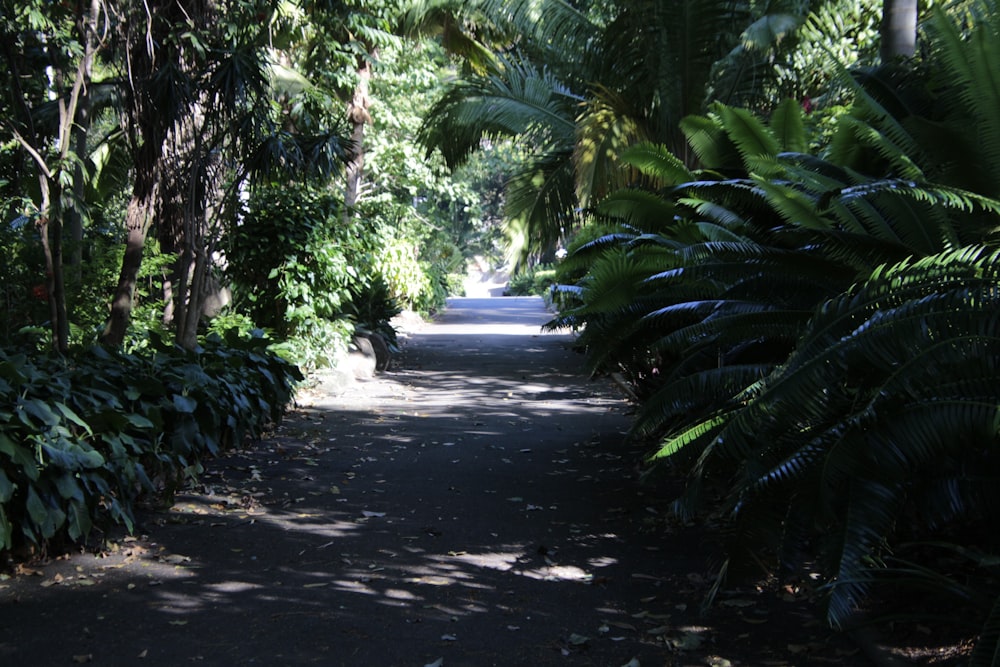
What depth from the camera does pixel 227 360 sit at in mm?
8078

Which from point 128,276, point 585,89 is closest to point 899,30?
point 128,276

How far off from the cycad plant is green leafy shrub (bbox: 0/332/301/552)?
2943 millimetres

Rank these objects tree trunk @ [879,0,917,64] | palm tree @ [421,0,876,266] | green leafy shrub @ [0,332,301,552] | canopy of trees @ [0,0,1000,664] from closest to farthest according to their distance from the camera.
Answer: canopy of trees @ [0,0,1000,664], green leafy shrub @ [0,332,301,552], tree trunk @ [879,0,917,64], palm tree @ [421,0,876,266]

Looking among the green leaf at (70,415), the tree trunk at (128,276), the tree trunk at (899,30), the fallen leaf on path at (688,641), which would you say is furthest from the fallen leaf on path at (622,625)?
the tree trunk at (128,276)

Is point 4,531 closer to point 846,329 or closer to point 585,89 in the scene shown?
point 846,329

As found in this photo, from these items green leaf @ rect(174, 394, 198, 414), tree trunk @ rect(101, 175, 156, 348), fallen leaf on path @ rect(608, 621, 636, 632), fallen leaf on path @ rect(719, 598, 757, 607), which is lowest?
fallen leaf on path @ rect(608, 621, 636, 632)

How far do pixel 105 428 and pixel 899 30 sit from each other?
6279 millimetres

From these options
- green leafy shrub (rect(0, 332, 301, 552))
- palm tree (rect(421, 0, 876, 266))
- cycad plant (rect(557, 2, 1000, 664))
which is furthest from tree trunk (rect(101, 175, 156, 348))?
palm tree (rect(421, 0, 876, 266))

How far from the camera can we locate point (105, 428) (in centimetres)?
527

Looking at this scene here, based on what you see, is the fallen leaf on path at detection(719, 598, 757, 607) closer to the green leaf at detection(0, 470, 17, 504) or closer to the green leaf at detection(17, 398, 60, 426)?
the green leaf at detection(0, 470, 17, 504)

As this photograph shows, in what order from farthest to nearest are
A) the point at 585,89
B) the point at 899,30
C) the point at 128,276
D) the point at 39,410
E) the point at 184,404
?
1. the point at 585,89
2. the point at 128,276
3. the point at 899,30
4. the point at 184,404
5. the point at 39,410

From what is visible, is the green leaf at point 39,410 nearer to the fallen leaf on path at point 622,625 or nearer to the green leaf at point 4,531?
the green leaf at point 4,531

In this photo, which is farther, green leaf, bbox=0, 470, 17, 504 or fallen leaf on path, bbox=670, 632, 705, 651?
green leaf, bbox=0, 470, 17, 504

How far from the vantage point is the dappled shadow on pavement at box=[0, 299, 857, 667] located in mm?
3889
